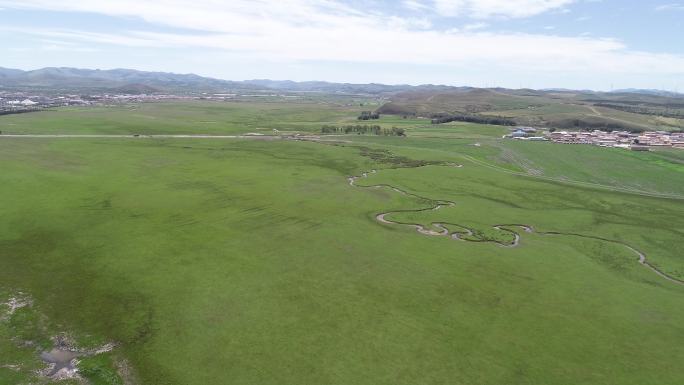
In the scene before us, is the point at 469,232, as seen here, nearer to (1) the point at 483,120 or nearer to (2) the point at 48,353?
(2) the point at 48,353

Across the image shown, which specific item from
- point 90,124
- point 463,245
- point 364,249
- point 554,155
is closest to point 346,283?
point 364,249

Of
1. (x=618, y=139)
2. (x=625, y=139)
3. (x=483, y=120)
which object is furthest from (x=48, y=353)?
(x=483, y=120)

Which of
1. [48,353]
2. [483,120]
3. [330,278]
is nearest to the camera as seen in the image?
[48,353]

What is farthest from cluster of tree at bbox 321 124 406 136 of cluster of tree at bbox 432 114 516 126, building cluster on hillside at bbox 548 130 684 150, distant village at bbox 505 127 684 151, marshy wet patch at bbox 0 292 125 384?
marshy wet patch at bbox 0 292 125 384

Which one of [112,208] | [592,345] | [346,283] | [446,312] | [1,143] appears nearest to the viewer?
[592,345]

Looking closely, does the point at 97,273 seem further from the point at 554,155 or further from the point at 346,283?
the point at 554,155

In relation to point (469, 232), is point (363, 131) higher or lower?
higher
